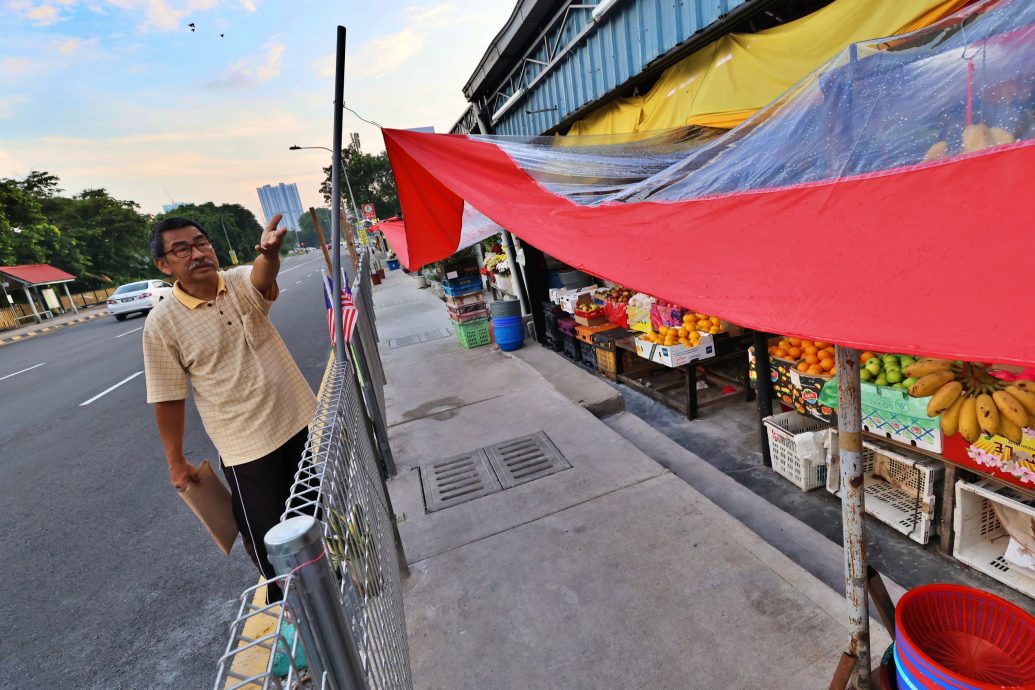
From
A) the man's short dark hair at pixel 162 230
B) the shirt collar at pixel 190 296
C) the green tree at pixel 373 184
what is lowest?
the shirt collar at pixel 190 296

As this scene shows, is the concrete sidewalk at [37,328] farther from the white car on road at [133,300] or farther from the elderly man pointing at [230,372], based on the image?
the elderly man pointing at [230,372]

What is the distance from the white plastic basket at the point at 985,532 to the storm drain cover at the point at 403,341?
26.0 ft

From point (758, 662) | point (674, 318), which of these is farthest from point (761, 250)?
point (674, 318)

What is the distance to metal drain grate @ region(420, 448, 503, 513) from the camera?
384 centimetres

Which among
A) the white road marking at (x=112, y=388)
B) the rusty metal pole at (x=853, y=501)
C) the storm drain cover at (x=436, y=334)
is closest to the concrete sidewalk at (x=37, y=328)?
the white road marking at (x=112, y=388)

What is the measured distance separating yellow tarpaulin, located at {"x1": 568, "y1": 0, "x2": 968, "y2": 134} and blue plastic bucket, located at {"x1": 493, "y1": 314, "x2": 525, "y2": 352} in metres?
3.67

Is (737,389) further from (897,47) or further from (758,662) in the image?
(897,47)

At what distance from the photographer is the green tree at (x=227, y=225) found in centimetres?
6103

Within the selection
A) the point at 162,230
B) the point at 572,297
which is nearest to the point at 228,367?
the point at 162,230

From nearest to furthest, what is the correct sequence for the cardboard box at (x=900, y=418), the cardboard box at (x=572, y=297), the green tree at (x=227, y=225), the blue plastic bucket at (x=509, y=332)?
the cardboard box at (x=900, y=418) < the cardboard box at (x=572, y=297) < the blue plastic bucket at (x=509, y=332) < the green tree at (x=227, y=225)

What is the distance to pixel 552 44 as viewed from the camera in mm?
5934

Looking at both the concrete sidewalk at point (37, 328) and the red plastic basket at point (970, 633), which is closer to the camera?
the red plastic basket at point (970, 633)

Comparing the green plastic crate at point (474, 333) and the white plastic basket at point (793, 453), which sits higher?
the green plastic crate at point (474, 333)

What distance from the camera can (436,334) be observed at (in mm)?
9672
